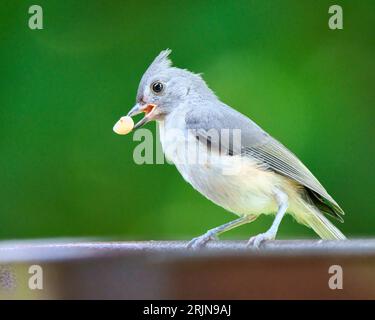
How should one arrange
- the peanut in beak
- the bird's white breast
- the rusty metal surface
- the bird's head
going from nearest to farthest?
the rusty metal surface
the bird's white breast
the peanut in beak
the bird's head

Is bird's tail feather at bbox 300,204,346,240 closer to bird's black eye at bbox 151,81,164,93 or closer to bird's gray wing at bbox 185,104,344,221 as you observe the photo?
bird's gray wing at bbox 185,104,344,221

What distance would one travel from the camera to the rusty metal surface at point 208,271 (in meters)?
1.56

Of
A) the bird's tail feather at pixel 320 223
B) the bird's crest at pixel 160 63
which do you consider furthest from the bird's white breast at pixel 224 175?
the bird's crest at pixel 160 63

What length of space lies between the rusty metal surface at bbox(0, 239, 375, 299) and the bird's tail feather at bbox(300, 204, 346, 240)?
2.97 ft

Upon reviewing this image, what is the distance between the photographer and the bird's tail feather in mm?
2598

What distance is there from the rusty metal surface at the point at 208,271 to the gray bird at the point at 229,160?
2.78 ft

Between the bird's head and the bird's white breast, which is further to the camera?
the bird's head

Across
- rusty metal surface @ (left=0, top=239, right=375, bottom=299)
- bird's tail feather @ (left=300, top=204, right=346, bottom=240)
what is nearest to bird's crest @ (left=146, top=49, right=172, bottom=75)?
bird's tail feather @ (left=300, top=204, right=346, bottom=240)
